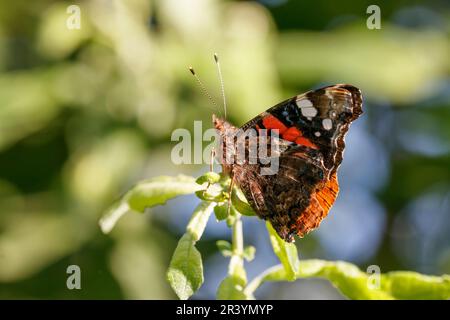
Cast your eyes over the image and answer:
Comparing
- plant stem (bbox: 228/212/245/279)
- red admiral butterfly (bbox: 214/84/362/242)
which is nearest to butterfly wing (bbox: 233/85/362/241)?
red admiral butterfly (bbox: 214/84/362/242)

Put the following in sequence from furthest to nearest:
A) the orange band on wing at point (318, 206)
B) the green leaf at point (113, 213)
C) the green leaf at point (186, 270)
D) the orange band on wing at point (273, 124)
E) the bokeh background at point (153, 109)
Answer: the bokeh background at point (153, 109)
the orange band on wing at point (273, 124)
the orange band on wing at point (318, 206)
the green leaf at point (113, 213)
the green leaf at point (186, 270)

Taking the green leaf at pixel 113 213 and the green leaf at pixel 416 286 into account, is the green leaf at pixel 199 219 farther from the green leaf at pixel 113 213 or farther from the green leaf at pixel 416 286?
the green leaf at pixel 416 286

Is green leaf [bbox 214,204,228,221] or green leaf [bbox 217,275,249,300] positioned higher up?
green leaf [bbox 214,204,228,221]

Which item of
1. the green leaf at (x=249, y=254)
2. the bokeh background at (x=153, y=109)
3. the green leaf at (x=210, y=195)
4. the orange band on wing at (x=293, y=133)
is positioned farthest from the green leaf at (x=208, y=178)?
the bokeh background at (x=153, y=109)

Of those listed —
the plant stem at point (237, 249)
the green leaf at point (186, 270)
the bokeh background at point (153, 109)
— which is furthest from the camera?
the bokeh background at point (153, 109)

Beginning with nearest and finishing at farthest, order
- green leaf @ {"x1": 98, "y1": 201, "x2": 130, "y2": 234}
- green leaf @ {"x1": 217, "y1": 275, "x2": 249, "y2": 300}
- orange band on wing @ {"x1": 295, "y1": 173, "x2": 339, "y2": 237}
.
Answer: green leaf @ {"x1": 217, "y1": 275, "x2": 249, "y2": 300} < green leaf @ {"x1": 98, "y1": 201, "x2": 130, "y2": 234} < orange band on wing @ {"x1": 295, "y1": 173, "x2": 339, "y2": 237}

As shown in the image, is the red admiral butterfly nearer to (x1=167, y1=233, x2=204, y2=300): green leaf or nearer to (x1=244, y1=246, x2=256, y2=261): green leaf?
(x1=244, y1=246, x2=256, y2=261): green leaf

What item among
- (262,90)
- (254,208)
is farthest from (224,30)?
(254,208)
